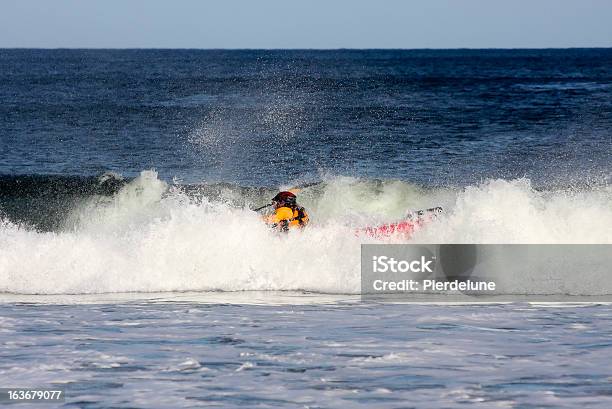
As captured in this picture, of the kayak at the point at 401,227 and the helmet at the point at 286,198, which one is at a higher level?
the helmet at the point at 286,198

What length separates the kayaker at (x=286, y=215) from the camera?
1675 cm

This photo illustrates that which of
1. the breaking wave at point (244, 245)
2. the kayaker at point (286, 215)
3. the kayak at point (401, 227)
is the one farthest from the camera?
the kayak at point (401, 227)

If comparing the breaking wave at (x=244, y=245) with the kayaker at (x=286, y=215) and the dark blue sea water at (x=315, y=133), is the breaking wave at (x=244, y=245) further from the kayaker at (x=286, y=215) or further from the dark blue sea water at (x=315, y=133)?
the dark blue sea water at (x=315, y=133)

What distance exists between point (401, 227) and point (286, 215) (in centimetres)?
194

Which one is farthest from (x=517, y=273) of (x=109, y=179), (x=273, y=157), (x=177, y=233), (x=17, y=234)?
(x=273, y=157)

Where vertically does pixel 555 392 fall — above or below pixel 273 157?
below

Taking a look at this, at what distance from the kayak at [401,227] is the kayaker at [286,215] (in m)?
1.00

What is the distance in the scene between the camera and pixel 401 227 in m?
17.0

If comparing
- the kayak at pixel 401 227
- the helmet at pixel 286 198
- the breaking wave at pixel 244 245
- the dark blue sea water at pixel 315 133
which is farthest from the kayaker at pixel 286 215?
the dark blue sea water at pixel 315 133

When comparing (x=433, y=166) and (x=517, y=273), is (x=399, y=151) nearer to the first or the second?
(x=433, y=166)

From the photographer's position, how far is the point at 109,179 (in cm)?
2883

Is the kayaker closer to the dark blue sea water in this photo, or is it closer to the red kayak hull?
the red kayak hull

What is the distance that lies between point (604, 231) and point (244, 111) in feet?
132

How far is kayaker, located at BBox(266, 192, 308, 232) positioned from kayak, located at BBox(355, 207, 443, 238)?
→ 996 millimetres
